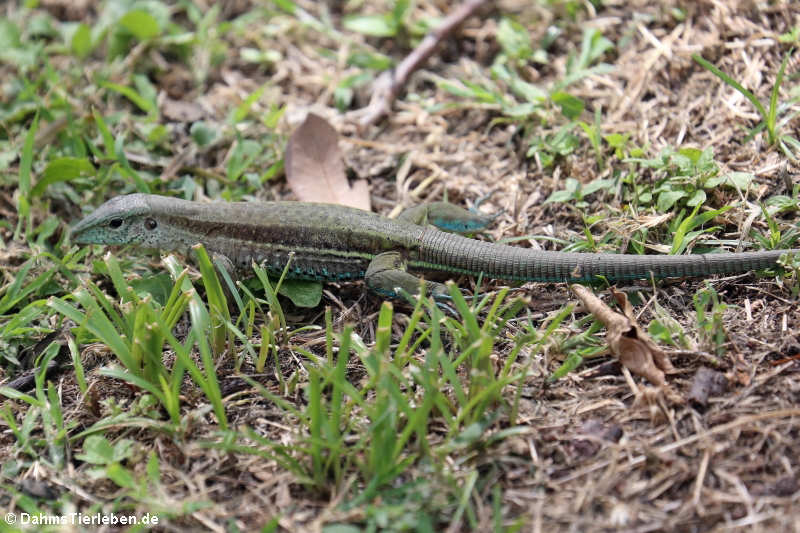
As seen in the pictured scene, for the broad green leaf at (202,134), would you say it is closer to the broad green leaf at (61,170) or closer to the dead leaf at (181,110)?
the dead leaf at (181,110)

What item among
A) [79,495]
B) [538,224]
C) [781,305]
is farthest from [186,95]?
[781,305]

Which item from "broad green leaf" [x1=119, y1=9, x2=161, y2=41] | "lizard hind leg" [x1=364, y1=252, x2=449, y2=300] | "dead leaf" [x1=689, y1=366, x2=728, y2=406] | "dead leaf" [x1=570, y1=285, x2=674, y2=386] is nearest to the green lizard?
"lizard hind leg" [x1=364, y1=252, x2=449, y2=300]

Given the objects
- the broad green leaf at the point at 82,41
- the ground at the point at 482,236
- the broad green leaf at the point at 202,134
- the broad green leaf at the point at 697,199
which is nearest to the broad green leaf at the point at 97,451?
the ground at the point at 482,236

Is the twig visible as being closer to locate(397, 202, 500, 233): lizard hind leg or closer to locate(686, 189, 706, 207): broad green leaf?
locate(397, 202, 500, 233): lizard hind leg

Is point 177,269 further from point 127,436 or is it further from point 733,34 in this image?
point 733,34

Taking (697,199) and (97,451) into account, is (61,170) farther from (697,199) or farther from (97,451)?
(697,199)

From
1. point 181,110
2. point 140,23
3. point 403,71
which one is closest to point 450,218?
point 403,71
